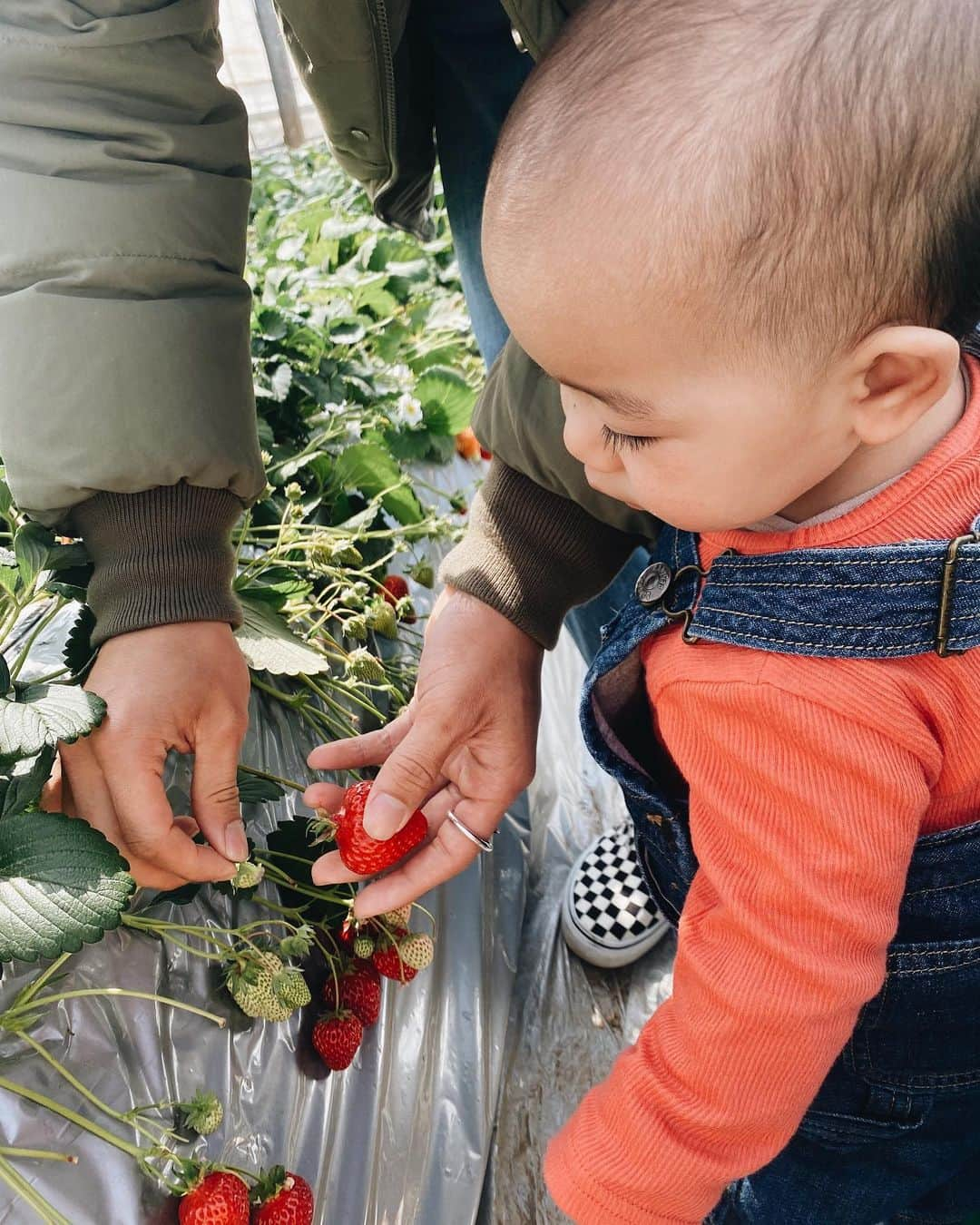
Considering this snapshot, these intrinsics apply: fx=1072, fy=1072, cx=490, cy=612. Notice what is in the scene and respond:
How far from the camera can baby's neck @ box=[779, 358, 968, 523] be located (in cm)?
72

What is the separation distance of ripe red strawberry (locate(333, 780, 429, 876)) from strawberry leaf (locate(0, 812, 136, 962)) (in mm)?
243

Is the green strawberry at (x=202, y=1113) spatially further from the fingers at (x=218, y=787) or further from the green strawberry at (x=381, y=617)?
the green strawberry at (x=381, y=617)

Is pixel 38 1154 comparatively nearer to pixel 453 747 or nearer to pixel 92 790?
pixel 92 790

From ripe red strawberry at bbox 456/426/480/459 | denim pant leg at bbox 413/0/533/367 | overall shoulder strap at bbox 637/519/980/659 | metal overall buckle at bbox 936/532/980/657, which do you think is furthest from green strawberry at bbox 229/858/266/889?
ripe red strawberry at bbox 456/426/480/459

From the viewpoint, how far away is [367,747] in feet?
3.60

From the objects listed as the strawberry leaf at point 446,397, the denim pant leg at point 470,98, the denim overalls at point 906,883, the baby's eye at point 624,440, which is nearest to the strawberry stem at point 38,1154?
the denim overalls at point 906,883

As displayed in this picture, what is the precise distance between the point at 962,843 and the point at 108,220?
81 cm

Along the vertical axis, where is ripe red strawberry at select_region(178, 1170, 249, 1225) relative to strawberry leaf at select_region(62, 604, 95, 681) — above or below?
below

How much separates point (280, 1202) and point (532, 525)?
65 cm

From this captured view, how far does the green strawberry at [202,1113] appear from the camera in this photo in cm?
88

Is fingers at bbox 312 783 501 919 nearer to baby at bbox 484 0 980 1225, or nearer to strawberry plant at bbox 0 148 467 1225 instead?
strawberry plant at bbox 0 148 467 1225

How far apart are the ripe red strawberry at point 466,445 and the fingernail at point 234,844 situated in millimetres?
1228

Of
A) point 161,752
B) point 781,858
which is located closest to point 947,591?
point 781,858

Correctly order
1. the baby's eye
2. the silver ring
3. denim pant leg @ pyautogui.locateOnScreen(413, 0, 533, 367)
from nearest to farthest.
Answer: the baby's eye → the silver ring → denim pant leg @ pyautogui.locateOnScreen(413, 0, 533, 367)
